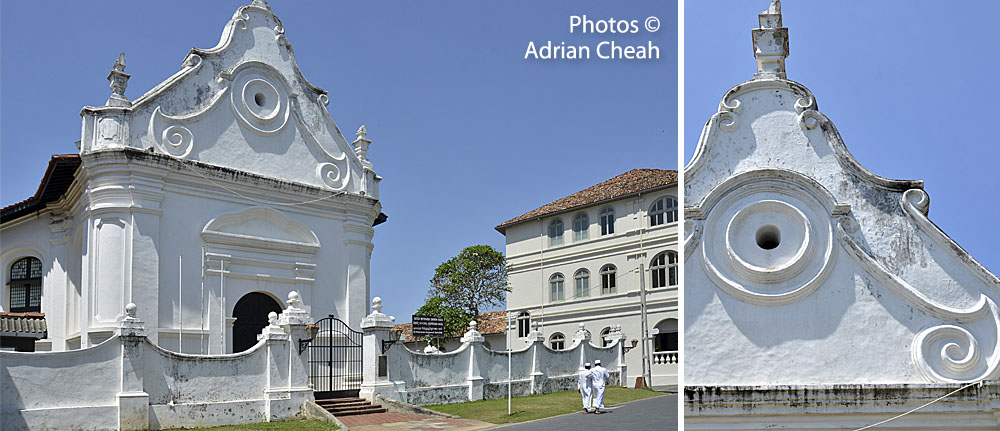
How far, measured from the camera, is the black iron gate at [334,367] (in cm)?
1797

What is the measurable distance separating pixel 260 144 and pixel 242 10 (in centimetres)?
334

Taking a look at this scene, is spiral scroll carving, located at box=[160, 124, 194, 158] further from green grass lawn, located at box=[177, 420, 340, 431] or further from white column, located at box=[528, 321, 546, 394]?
white column, located at box=[528, 321, 546, 394]

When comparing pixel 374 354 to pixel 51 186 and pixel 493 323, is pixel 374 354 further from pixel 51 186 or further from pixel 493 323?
pixel 493 323

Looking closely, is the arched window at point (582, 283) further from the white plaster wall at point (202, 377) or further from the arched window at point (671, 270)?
the white plaster wall at point (202, 377)

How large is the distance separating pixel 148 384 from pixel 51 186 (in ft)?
26.1

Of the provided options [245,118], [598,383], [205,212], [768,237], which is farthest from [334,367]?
[768,237]

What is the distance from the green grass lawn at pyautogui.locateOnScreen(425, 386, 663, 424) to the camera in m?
17.1

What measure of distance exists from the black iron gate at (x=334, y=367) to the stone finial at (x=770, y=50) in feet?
32.8

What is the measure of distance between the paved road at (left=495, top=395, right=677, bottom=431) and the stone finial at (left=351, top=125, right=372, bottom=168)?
30.5ft

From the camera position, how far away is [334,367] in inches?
750

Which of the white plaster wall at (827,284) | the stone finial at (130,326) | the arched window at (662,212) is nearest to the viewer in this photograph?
the white plaster wall at (827,284)

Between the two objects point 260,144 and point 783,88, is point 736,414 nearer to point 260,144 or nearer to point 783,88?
point 783,88

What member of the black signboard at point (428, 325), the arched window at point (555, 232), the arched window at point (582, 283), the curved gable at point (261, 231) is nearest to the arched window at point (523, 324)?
the arched window at point (582, 283)

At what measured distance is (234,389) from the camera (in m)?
15.9
